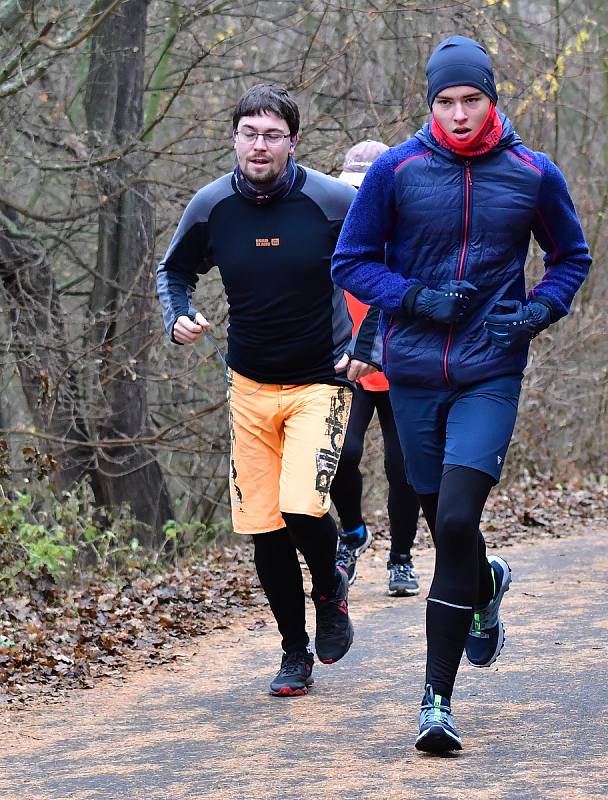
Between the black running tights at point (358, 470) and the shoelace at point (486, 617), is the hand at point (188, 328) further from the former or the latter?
the black running tights at point (358, 470)

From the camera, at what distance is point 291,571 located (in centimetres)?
578

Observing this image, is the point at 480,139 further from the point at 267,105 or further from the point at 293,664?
the point at 293,664

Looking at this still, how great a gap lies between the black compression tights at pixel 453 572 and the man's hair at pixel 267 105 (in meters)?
1.67

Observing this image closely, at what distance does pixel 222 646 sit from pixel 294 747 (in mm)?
2518

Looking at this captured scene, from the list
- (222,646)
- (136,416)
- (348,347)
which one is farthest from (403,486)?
(136,416)

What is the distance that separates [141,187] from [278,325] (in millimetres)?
7093

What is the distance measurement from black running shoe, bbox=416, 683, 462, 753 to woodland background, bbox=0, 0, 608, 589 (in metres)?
5.77

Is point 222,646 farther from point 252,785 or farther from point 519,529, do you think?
point 519,529

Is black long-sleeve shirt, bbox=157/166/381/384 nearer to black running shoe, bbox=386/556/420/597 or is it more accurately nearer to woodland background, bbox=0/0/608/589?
black running shoe, bbox=386/556/420/597

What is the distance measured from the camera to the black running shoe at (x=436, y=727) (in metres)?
4.40

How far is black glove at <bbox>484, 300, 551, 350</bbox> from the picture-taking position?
4.59m

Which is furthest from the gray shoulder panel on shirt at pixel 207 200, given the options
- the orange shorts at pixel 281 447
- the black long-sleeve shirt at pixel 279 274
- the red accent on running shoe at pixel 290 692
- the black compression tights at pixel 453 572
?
the red accent on running shoe at pixel 290 692

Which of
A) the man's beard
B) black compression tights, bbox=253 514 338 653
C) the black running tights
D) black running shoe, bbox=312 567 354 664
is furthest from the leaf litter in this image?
the man's beard

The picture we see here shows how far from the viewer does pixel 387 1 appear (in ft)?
39.7
